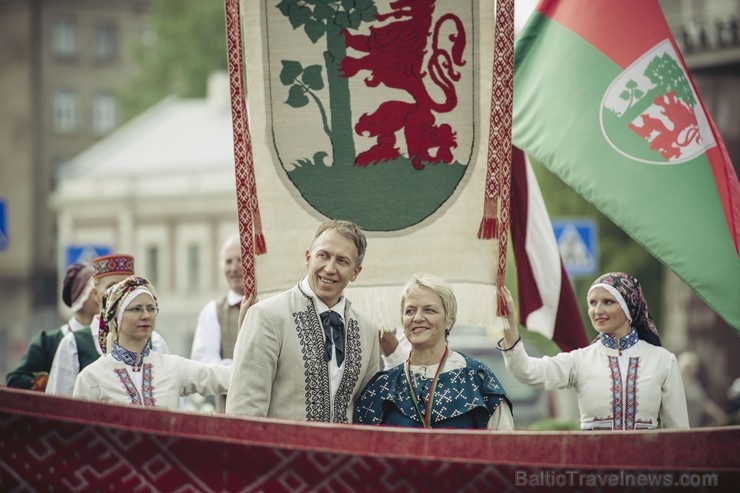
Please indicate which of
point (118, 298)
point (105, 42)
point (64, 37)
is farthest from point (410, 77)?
point (105, 42)

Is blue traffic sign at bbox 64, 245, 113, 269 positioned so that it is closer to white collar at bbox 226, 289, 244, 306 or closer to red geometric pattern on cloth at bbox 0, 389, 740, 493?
white collar at bbox 226, 289, 244, 306

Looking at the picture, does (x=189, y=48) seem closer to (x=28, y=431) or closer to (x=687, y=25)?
(x=687, y=25)

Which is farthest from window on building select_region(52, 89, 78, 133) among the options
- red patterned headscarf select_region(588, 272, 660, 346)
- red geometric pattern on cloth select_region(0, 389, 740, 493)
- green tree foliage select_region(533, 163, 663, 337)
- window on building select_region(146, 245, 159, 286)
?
red geometric pattern on cloth select_region(0, 389, 740, 493)

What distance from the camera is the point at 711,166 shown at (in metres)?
7.94

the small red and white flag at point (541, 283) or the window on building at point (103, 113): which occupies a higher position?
the window on building at point (103, 113)

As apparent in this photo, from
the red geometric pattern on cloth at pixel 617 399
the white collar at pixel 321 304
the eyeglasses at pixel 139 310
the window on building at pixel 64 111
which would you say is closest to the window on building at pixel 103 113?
the window on building at pixel 64 111

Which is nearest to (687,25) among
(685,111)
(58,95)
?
(685,111)

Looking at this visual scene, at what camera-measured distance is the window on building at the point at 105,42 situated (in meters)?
68.4

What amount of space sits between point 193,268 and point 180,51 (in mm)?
6817

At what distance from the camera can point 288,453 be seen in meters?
5.30

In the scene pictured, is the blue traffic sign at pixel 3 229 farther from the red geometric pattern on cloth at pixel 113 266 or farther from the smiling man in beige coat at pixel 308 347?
the smiling man in beige coat at pixel 308 347

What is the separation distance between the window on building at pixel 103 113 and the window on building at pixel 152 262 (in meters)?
17.9

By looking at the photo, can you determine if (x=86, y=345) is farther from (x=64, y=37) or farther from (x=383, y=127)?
(x=64, y=37)

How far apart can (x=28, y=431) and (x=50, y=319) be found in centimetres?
1850
